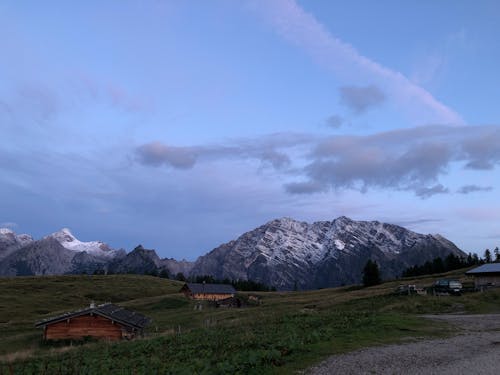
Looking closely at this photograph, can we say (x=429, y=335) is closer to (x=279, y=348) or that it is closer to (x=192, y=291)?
(x=279, y=348)

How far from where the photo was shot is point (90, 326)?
52.6m

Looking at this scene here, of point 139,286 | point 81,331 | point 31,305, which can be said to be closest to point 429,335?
point 81,331

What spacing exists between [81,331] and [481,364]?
153 ft

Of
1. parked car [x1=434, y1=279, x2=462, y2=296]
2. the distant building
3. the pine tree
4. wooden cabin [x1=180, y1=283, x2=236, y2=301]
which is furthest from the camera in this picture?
the pine tree

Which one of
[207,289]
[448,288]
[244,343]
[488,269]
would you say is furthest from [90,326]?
[207,289]

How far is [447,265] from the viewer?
157 meters

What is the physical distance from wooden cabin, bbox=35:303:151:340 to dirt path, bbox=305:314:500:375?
37.2 meters

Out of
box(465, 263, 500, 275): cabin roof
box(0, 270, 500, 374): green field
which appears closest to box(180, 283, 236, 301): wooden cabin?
box(0, 270, 500, 374): green field

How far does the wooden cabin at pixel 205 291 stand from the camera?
120 m

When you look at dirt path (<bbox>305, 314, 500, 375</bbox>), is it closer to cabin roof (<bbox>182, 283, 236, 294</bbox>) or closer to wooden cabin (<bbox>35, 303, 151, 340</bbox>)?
wooden cabin (<bbox>35, 303, 151, 340</bbox>)

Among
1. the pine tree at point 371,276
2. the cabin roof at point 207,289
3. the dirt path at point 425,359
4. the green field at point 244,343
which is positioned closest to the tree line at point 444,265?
the pine tree at point 371,276

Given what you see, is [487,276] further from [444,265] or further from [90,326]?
[444,265]

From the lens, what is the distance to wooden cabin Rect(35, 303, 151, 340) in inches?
2029

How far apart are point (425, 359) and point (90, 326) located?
44.2 metres
